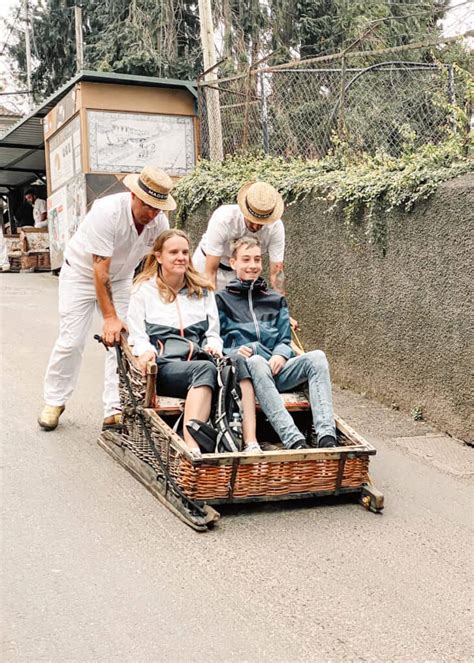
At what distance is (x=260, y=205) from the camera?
596cm

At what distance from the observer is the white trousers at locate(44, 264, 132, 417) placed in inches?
237

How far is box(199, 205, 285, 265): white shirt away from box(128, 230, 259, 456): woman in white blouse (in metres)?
0.79

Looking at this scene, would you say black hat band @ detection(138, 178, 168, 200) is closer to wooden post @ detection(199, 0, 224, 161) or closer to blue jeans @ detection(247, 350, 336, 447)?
blue jeans @ detection(247, 350, 336, 447)

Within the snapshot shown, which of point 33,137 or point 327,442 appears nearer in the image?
point 327,442

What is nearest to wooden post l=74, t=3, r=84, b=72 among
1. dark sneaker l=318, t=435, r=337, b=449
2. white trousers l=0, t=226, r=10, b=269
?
white trousers l=0, t=226, r=10, b=269

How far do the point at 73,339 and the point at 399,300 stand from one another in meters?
2.73

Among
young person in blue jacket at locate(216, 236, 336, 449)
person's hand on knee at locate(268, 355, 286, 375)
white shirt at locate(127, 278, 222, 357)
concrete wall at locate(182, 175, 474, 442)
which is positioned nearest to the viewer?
young person in blue jacket at locate(216, 236, 336, 449)

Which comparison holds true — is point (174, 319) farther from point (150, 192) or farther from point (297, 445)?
point (297, 445)

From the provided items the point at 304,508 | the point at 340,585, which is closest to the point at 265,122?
the point at 304,508

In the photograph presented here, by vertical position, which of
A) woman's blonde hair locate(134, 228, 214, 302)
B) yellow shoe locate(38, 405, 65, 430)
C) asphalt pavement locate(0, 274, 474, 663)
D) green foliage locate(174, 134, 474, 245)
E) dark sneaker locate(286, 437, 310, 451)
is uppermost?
green foliage locate(174, 134, 474, 245)

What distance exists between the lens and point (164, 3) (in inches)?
787

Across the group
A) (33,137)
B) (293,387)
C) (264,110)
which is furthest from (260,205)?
(33,137)

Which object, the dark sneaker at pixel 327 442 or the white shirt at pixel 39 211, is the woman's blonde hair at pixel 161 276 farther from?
the white shirt at pixel 39 211

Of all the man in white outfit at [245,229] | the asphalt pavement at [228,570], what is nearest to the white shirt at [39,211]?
the man in white outfit at [245,229]
